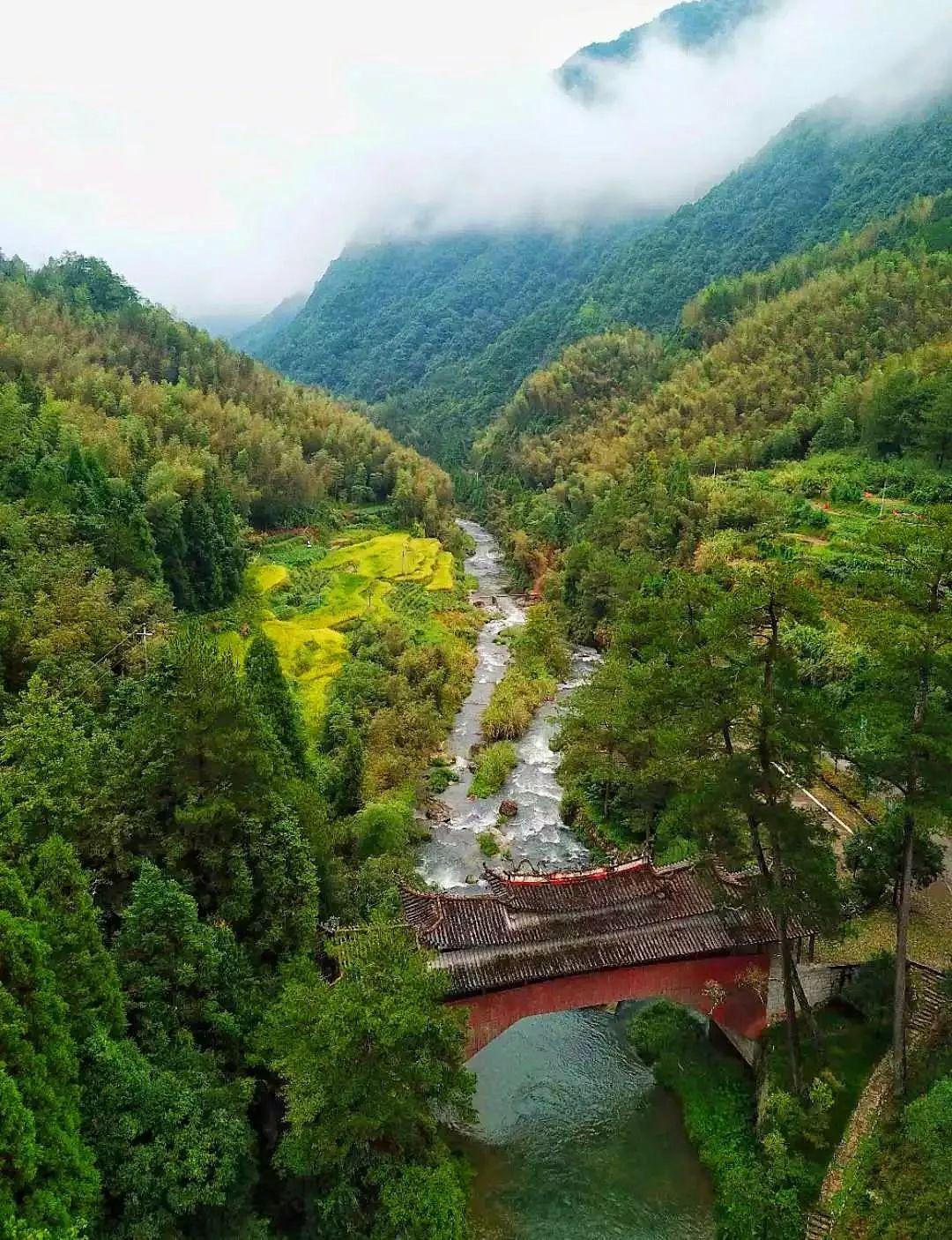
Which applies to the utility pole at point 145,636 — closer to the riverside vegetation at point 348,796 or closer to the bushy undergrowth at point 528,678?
the riverside vegetation at point 348,796

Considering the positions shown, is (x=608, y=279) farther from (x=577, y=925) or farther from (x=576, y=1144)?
(x=576, y=1144)

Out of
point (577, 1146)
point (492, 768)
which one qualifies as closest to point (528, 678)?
point (492, 768)

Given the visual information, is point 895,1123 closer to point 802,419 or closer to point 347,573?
point 347,573

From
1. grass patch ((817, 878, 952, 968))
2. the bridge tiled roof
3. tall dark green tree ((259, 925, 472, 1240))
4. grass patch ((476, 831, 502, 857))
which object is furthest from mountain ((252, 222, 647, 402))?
tall dark green tree ((259, 925, 472, 1240))

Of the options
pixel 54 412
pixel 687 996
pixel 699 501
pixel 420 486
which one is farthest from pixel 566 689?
pixel 420 486

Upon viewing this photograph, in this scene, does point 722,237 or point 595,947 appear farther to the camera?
point 722,237

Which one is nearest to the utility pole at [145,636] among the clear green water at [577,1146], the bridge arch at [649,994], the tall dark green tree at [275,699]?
the tall dark green tree at [275,699]
